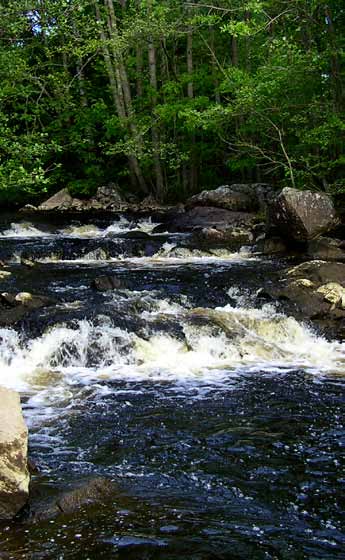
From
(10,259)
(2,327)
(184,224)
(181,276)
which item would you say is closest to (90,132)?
(184,224)

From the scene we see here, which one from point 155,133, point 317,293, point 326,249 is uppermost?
point 155,133

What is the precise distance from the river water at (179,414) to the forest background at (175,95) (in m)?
2.85

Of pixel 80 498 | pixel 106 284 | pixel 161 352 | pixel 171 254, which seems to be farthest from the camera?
pixel 171 254

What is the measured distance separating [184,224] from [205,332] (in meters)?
10.2

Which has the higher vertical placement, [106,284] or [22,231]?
[22,231]

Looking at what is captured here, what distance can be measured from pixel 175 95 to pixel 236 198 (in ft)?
17.4

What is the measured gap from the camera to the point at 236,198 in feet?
70.5

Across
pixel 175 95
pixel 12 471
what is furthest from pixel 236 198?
pixel 12 471

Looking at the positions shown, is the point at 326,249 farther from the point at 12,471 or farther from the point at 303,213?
the point at 12,471

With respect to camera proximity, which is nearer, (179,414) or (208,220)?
(179,414)

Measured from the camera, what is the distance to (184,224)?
66.6 ft

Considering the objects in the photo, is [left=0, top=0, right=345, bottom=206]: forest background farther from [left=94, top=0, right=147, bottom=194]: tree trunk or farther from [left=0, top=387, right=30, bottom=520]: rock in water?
[left=0, top=387, right=30, bottom=520]: rock in water

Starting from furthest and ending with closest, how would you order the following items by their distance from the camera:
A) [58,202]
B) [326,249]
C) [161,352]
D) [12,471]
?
[58,202] < [326,249] < [161,352] < [12,471]

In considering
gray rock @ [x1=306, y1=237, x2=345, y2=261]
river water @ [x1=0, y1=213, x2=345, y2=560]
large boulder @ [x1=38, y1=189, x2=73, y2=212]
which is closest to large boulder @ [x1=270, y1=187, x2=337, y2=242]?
gray rock @ [x1=306, y1=237, x2=345, y2=261]
